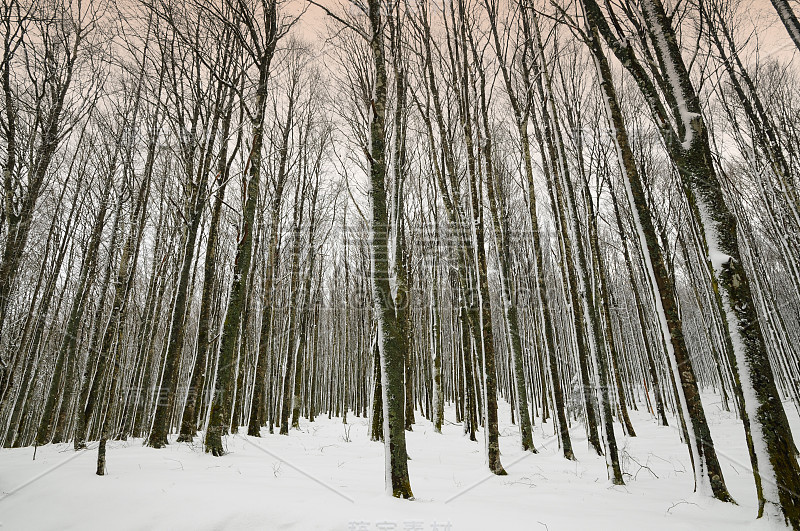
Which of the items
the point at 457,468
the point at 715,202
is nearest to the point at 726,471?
the point at 457,468

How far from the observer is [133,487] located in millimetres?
2807

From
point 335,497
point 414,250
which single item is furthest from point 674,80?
point 414,250

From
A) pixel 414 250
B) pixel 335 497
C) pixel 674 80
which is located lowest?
pixel 335 497

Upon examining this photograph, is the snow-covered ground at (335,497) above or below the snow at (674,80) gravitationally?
below

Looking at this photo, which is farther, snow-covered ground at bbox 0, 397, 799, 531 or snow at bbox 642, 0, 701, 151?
snow at bbox 642, 0, 701, 151

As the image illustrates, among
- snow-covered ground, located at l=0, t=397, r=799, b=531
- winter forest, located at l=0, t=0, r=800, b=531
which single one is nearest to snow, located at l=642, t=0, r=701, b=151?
winter forest, located at l=0, t=0, r=800, b=531

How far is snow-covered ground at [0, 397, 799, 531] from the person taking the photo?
221 centimetres

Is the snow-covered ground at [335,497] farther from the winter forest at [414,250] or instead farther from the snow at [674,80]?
the snow at [674,80]

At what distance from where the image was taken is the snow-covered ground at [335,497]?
221 cm

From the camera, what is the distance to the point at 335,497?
2.62 m

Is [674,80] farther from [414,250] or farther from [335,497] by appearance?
[414,250]

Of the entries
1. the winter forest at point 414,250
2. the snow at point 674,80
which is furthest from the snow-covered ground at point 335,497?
the snow at point 674,80

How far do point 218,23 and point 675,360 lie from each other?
798 cm

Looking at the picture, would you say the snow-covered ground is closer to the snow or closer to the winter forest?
the winter forest
